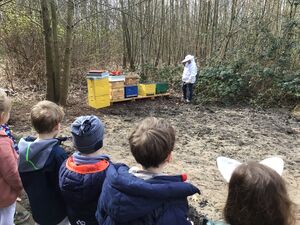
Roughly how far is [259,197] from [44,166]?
5.50ft

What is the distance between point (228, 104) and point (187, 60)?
2.14 metres

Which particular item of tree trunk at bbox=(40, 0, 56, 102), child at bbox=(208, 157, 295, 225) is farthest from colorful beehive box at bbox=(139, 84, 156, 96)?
child at bbox=(208, 157, 295, 225)

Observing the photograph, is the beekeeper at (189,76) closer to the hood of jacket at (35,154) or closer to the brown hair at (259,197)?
the hood of jacket at (35,154)

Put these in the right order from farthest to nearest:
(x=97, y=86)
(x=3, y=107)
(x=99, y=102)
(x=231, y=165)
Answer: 1. (x=99, y=102)
2. (x=97, y=86)
3. (x=3, y=107)
4. (x=231, y=165)

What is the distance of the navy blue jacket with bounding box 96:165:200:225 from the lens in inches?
71.2

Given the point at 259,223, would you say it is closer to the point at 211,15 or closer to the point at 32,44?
the point at 32,44

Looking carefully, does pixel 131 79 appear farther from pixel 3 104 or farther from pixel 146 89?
pixel 3 104

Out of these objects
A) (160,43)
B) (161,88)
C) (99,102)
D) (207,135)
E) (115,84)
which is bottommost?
(207,135)

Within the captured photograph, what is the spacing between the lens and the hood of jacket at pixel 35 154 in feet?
8.21

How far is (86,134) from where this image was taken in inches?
89.3

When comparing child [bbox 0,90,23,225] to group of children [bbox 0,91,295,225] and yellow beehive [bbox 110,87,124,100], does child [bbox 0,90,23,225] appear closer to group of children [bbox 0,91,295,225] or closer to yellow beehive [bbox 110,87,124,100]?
group of children [bbox 0,91,295,225]

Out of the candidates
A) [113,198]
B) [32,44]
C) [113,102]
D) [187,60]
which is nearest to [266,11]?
[187,60]

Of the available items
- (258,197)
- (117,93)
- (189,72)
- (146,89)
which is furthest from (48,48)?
(258,197)

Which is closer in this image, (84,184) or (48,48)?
(84,184)
